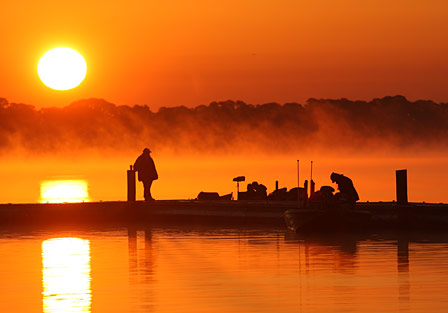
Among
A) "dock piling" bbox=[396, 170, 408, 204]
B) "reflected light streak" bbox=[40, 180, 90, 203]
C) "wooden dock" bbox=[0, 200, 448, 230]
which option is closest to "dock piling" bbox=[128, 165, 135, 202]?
"wooden dock" bbox=[0, 200, 448, 230]

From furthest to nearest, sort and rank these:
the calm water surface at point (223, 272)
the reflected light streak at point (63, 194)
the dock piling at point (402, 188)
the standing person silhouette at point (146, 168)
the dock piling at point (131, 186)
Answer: the reflected light streak at point (63, 194), the dock piling at point (131, 186), the standing person silhouette at point (146, 168), the dock piling at point (402, 188), the calm water surface at point (223, 272)

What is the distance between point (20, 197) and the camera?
9000cm

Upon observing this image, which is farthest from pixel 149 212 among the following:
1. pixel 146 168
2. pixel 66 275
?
pixel 66 275

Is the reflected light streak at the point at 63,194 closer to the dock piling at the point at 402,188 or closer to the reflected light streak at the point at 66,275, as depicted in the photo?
the dock piling at the point at 402,188

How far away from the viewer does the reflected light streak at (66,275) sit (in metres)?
22.1

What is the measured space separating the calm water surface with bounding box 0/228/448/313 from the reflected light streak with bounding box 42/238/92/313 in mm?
26

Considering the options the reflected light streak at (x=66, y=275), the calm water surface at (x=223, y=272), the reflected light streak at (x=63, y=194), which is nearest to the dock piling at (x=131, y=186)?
the calm water surface at (x=223, y=272)

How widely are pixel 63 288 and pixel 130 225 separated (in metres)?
18.4

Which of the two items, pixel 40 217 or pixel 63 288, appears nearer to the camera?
pixel 63 288


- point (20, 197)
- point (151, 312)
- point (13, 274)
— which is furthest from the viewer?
point (20, 197)

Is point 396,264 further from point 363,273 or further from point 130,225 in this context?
point 130,225

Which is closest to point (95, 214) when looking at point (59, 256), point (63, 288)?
point (59, 256)

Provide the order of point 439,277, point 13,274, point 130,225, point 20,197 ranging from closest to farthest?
1. point 439,277
2. point 13,274
3. point 130,225
4. point 20,197

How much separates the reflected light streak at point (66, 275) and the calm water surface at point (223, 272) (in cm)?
3
